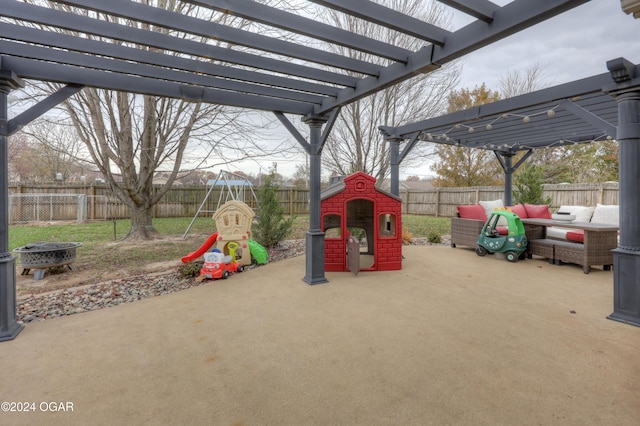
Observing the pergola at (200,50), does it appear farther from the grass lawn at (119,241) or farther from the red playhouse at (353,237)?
the grass lawn at (119,241)

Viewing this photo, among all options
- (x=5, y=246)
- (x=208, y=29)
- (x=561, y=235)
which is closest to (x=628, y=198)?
(x=561, y=235)

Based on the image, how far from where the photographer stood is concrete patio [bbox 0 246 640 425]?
1.70 metres

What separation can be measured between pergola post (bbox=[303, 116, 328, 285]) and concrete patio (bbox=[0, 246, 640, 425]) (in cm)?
54

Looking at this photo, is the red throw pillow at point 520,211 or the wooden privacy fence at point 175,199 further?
the wooden privacy fence at point 175,199

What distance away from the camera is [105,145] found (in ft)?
20.4

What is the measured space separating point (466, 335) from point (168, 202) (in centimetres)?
1215

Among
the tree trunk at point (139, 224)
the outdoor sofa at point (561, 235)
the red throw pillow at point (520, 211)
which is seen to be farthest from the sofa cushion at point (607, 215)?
the tree trunk at point (139, 224)

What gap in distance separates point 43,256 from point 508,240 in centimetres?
768

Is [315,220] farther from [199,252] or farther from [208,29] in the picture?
[208,29]

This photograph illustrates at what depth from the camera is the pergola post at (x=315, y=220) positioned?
4.28m

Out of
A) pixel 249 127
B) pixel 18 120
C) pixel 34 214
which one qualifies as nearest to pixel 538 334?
pixel 18 120

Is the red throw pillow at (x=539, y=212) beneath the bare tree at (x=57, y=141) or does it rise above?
beneath

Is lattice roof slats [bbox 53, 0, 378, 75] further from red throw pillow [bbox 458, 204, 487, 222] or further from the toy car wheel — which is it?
red throw pillow [bbox 458, 204, 487, 222]

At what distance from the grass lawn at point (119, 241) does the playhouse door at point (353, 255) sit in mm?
3417
